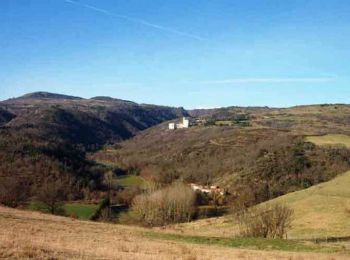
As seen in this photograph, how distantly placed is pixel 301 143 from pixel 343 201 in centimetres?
12766

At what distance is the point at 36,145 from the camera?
167m

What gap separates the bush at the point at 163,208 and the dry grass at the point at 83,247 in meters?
61.8

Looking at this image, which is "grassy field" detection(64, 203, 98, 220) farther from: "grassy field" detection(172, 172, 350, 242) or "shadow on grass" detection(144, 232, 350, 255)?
"shadow on grass" detection(144, 232, 350, 255)

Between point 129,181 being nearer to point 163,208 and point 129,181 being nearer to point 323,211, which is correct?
point 163,208

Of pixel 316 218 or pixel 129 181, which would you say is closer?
pixel 316 218

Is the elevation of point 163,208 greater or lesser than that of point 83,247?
lesser

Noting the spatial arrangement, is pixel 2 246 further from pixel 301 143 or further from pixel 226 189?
pixel 301 143

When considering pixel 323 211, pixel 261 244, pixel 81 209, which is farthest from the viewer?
pixel 81 209

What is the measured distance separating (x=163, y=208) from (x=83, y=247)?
78.8 metres

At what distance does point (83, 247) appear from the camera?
2444cm

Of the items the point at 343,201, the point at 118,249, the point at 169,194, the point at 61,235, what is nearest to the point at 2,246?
the point at 118,249

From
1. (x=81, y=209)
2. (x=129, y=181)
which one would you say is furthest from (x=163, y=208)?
(x=129, y=181)

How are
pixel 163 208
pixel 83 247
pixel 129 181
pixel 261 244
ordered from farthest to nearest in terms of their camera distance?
pixel 129 181, pixel 163 208, pixel 261 244, pixel 83 247

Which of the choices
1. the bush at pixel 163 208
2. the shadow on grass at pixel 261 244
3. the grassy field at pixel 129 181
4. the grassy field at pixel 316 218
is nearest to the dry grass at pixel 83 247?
the shadow on grass at pixel 261 244
